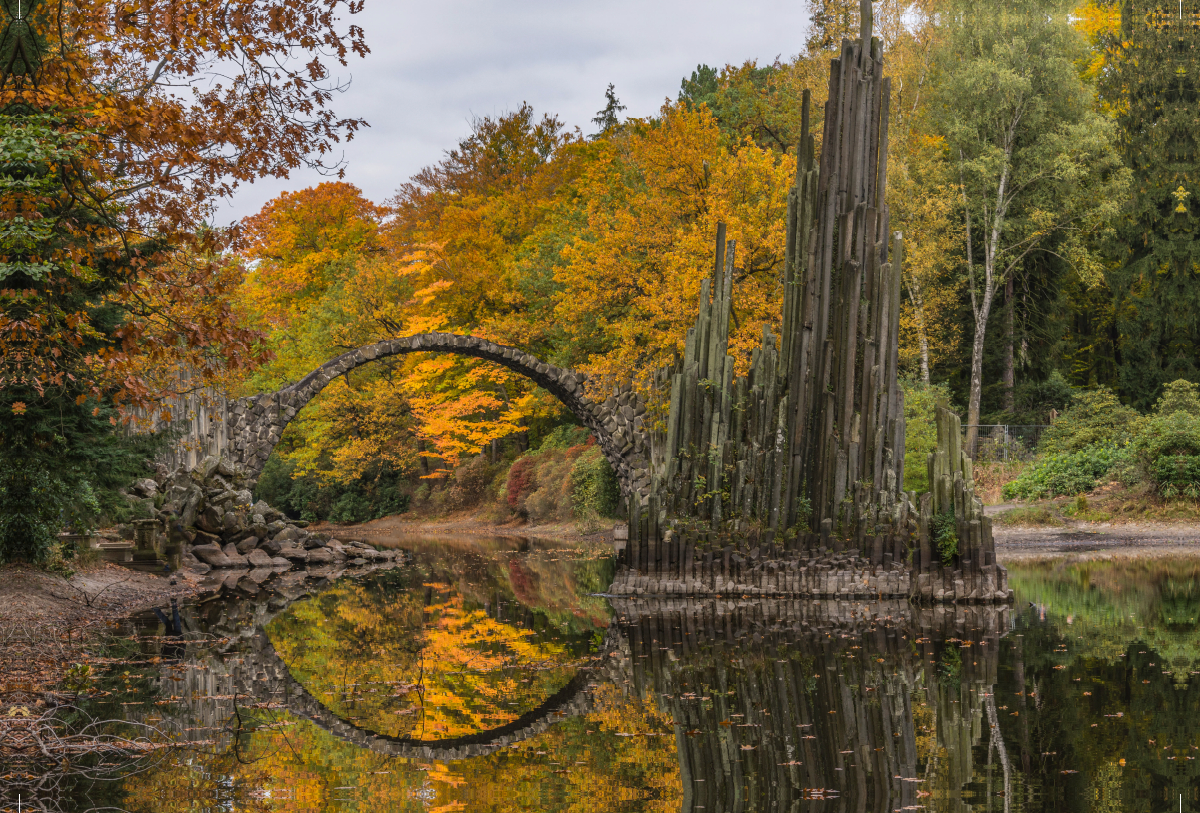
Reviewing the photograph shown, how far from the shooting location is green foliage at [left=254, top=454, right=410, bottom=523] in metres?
44.4

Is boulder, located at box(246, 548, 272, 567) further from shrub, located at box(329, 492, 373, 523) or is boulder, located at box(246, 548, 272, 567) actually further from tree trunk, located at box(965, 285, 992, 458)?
shrub, located at box(329, 492, 373, 523)

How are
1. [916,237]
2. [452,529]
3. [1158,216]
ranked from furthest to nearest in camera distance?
[452,529] → [1158,216] → [916,237]

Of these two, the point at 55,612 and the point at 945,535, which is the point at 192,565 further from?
the point at 945,535

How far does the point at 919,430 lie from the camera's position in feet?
84.9

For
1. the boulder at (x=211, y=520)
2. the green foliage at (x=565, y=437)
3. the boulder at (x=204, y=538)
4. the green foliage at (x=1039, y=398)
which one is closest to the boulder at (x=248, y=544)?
the boulder at (x=211, y=520)

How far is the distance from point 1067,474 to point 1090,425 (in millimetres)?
3795

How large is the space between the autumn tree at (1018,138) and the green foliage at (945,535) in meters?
17.6

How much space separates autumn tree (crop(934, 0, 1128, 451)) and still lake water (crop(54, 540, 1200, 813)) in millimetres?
19530

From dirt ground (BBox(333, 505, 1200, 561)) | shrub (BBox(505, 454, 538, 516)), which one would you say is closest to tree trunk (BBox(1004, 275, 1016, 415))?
dirt ground (BBox(333, 505, 1200, 561))

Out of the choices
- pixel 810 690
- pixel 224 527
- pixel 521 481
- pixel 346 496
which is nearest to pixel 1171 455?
pixel 810 690

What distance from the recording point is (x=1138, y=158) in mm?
34281

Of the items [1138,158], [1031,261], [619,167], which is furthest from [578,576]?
[1138,158]

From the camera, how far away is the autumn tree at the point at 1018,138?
31500mm

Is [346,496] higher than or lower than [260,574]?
higher
